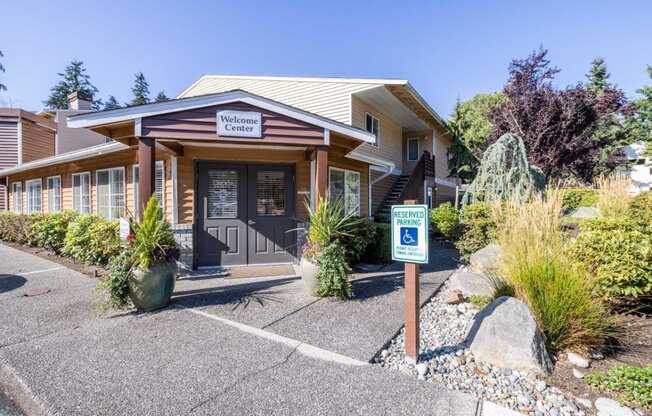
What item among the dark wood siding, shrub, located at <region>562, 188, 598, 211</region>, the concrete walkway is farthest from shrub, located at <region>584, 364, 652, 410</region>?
shrub, located at <region>562, 188, 598, 211</region>

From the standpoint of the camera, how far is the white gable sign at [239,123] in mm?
5172

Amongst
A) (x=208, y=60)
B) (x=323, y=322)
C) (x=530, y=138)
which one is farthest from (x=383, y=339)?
(x=208, y=60)

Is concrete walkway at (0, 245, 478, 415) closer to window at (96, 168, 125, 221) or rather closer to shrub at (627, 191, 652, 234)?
window at (96, 168, 125, 221)

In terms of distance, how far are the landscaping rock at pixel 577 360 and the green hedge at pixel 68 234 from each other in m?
5.69

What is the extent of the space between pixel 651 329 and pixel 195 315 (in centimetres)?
564

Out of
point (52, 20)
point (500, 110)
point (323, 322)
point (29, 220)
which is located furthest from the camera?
point (500, 110)

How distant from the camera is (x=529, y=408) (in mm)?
2383

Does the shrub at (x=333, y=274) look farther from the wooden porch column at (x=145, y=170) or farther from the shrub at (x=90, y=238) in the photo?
the shrub at (x=90, y=238)

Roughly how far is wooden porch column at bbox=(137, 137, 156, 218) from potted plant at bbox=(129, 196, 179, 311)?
0.54 metres

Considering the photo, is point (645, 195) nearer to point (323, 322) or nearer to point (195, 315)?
point (323, 322)

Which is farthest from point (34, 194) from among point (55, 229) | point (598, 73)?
point (598, 73)

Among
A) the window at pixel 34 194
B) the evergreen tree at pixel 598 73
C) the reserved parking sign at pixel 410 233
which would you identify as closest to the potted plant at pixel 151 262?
the reserved parking sign at pixel 410 233

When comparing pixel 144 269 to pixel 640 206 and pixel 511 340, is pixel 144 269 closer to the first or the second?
pixel 511 340

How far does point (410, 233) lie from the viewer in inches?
117
